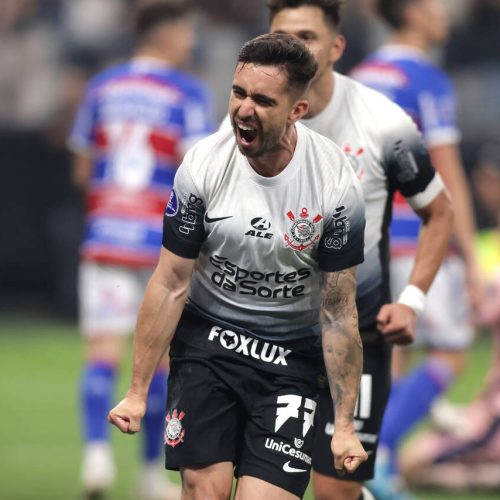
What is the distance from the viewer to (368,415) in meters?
6.23

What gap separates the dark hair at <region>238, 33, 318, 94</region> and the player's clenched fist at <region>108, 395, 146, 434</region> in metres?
1.21

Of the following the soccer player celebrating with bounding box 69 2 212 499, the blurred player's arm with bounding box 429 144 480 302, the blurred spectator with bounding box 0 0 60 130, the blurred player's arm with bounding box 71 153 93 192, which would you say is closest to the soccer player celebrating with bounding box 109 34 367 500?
the blurred player's arm with bounding box 429 144 480 302

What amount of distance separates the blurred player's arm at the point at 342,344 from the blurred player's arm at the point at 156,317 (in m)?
0.50

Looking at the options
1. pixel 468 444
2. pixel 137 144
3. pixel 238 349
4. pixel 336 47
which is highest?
pixel 336 47

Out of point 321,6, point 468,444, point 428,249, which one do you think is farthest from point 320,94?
point 468,444

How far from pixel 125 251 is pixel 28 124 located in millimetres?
8090

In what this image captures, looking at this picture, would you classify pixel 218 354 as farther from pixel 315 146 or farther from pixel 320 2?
pixel 320 2

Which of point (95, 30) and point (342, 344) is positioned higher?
point (342, 344)

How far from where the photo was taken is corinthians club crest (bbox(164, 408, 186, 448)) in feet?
17.8

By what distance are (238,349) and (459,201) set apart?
8.81ft

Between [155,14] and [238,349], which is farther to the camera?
[155,14]

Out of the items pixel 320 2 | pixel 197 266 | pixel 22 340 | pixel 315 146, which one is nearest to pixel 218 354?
pixel 197 266

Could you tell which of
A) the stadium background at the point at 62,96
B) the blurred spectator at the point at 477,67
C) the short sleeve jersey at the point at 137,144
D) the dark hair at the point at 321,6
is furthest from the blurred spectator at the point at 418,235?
the blurred spectator at the point at 477,67

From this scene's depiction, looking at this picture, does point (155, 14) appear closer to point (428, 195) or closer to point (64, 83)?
point (428, 195)
